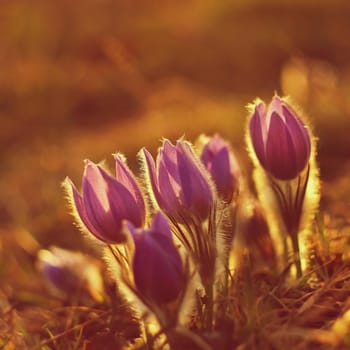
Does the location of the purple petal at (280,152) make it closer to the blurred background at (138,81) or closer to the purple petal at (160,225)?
the purple petal at (160,225)

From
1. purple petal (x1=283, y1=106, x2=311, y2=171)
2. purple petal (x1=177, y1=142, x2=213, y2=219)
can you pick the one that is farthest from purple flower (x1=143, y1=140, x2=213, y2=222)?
purple petal (x1=283, y1=106, x2=311, y2=171)

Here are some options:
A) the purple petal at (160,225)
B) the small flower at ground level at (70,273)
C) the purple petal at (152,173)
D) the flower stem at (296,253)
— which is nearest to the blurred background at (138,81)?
Result: the small flower at ground level at (70,273)

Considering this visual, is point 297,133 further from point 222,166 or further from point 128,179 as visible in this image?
point 128,179

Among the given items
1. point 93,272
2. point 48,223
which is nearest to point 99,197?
point 93,272

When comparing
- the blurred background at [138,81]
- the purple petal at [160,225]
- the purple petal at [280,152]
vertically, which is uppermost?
the blurred background at [138,81]

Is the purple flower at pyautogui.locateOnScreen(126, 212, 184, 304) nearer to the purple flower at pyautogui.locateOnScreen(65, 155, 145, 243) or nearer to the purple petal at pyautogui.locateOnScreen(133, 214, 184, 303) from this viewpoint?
the purple petal at pyautogui.locateOnScreen(133, 214, 184, 303)

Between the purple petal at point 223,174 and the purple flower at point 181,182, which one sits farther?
the purple petal at point 223,174

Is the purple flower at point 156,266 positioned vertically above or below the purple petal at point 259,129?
below
